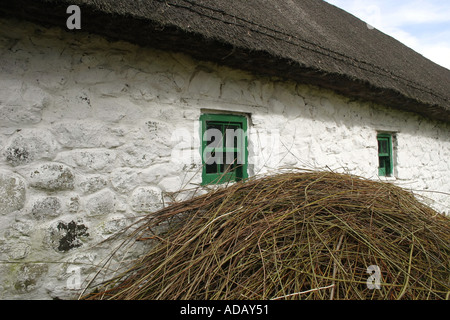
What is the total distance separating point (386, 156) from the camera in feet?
16.4

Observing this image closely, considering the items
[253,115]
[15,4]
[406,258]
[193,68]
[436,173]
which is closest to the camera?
[15,4]

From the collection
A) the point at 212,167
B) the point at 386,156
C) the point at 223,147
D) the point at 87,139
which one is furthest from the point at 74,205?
the point at 386,156

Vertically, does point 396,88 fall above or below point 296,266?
above

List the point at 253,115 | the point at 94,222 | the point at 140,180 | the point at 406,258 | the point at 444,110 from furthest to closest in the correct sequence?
1. the point at 444,110
2. the point at 253,115
3. the point at 140,180
4. the point at 94,222
5. the point at 406,258

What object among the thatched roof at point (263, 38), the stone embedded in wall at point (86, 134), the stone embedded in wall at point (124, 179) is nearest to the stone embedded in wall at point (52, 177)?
the stone embedded in wall at point (86, 134)

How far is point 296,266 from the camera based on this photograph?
6.06 feet

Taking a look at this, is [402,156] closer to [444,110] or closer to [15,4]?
[444,110]

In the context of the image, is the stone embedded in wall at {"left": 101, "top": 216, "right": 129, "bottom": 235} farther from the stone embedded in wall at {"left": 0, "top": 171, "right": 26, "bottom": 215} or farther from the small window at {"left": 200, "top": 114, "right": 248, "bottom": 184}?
the small window at {"left": 200, "top": 114, "right": 248, "bottom": 184}

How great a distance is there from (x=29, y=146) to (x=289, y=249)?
1.97m

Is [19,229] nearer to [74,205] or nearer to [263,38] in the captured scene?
[74,205]

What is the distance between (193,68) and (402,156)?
14.0 feet

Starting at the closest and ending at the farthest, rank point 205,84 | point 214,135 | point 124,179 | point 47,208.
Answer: point 47,208
point 124,179
point 205,84
point 214,135

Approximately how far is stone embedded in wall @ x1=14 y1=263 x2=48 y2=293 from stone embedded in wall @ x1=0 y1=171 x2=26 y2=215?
41 centimetres
